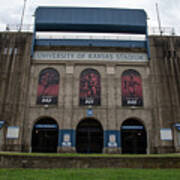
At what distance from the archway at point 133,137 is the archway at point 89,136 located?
135 inches

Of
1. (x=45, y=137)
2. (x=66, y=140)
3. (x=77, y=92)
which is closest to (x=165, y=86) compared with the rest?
(x=77, y=92)

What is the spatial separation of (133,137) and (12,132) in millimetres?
16905

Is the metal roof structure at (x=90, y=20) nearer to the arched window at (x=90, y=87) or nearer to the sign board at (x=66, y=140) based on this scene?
the arched window at (x=90, y=87)

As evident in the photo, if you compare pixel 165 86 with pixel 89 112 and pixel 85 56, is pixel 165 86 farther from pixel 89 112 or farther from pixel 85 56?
pixel 85 56

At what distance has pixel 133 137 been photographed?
30750 mm

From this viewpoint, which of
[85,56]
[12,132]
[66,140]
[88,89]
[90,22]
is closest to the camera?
[12,132]

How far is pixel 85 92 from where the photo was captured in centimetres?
3073

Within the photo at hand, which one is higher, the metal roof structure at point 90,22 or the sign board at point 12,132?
the metal roof structure at point 90,22

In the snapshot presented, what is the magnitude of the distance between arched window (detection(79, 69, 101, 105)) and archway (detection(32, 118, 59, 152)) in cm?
572

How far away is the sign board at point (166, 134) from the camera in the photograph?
28297 mm

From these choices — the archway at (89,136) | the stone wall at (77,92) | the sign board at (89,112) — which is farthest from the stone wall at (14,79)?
the sign board at (89,112)

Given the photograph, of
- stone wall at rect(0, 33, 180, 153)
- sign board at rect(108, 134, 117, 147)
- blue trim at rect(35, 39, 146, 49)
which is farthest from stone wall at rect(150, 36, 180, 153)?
sign board at rect(108, 134, 117, 147)

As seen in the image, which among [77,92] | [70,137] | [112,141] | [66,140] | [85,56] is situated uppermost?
[85,56]

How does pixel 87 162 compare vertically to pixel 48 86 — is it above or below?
below
